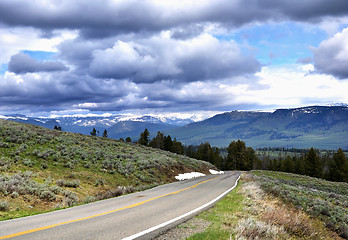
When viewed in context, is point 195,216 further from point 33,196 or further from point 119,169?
point 119,169

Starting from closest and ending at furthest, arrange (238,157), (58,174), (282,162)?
(58,174)
(238,157)
(282,162)

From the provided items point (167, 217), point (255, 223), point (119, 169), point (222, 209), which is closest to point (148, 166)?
point (119, 169)

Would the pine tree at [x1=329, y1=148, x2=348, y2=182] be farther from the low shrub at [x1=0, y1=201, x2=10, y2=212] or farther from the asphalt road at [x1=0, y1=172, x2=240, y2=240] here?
the low shrub at [x1=0, y1=201, x2=10, y2=212]

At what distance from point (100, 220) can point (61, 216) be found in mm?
1967

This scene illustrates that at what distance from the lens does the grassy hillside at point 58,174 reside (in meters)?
12.9

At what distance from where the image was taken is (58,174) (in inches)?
724

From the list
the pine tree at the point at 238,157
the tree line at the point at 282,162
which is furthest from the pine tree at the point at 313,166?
the pine tree at the point at 238,157

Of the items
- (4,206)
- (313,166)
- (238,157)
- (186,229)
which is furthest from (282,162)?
(4,206)

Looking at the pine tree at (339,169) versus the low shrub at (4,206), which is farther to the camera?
the pine tree at (339,169)

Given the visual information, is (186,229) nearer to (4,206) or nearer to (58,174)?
(4,206)

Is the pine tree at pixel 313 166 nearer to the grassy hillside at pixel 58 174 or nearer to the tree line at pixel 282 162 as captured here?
the tree line at pixel 282 162

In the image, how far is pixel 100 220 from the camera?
836 centimetres

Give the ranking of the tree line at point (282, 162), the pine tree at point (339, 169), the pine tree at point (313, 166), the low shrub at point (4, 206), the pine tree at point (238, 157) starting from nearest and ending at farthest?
the low shrub at point (4, 206), the pine tree at point (339, 169), the tree line at point (282, 162), the pine tree at point (313, 166), the pine tree at point (238, 157)

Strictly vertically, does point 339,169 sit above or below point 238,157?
below
